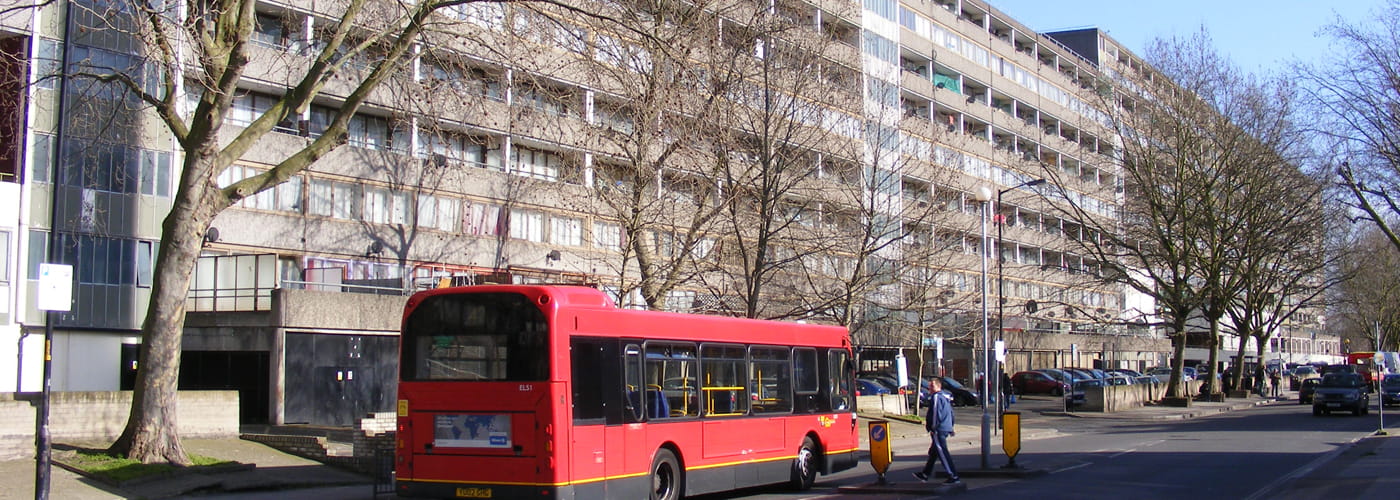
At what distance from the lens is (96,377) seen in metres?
32.9

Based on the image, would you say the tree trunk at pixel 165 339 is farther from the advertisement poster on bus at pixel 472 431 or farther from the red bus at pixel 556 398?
the advertisement poster on bus at pixel 472 431

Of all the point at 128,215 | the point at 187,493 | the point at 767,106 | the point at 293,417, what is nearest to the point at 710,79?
the point at 767,106

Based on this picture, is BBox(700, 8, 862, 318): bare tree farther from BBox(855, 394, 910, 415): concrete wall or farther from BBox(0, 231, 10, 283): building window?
BBox(0, 231, 10, 283): building window

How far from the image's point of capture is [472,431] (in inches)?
538

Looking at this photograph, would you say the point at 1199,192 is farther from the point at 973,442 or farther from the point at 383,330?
the point at 383,330

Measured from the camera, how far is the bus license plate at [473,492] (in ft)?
44.2

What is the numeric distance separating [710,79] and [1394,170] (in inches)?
797

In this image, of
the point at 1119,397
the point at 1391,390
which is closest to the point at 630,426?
the point at 1119,397

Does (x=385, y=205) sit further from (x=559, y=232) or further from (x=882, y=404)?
(x=882, y=404)

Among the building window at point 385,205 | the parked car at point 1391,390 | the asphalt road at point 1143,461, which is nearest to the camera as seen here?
the asphalt road at point 1143,461

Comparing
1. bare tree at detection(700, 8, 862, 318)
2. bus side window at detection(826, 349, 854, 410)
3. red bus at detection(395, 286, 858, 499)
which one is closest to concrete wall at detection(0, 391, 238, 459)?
red bus at detection(395, 286, 858, 499)

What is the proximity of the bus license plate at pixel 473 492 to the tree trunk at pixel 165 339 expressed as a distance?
6786 mm

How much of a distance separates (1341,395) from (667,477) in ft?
123

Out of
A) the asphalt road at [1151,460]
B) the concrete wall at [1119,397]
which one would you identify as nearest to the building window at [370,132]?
the asphalt road at [1151,460]
